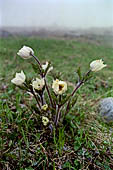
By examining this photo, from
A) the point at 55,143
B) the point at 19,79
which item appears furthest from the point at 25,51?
the point at 55,143

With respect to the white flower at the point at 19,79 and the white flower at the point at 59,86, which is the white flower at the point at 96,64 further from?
the white flower at the point at 19,79

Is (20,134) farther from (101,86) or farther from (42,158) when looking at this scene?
(101,86)

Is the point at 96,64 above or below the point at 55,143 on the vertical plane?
above

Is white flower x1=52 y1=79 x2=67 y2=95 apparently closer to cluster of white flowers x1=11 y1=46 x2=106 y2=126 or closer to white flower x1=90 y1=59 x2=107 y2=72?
cluster of white flowers x1=11 y1=46 x2=106 y2=126

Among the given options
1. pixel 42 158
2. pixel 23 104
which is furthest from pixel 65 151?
pixel 23 104

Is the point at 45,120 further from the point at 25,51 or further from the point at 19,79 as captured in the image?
the point at 25,51

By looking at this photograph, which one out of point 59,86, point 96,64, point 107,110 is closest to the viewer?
point 59,86

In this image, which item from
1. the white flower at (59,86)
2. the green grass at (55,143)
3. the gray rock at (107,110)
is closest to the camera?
the white flower at (59,86)

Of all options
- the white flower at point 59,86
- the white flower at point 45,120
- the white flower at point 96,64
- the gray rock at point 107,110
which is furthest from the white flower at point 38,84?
the gray rock at point 107,110

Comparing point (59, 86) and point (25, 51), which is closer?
point (59, 86)
